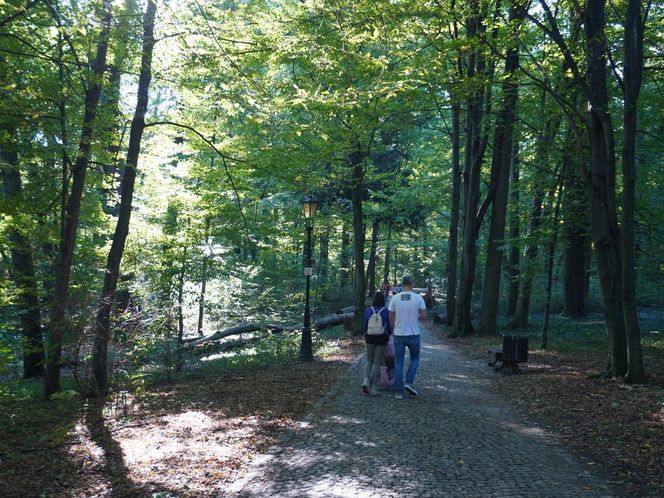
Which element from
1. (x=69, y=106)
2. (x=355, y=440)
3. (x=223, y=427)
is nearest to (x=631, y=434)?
(x=355, y=440)

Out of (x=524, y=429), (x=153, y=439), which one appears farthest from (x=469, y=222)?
(x=153, y=439)

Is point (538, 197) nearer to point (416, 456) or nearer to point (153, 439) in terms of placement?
point (416, 456)

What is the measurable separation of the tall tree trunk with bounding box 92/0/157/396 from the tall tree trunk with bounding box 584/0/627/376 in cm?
744

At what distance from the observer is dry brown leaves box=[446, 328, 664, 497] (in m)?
5.08

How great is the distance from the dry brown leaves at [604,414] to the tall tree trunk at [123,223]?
6.88m

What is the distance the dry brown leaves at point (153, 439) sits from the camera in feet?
16.1

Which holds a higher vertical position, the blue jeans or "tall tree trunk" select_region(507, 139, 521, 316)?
"tall tree trunk" select_region(507, 139, 521, 316)

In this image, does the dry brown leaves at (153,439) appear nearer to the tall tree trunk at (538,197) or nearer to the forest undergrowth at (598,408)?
the forest undergrowth at (598,408)

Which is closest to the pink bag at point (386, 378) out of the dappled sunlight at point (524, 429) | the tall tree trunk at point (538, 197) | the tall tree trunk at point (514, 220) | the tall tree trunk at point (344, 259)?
the dappled sunlight at point (524, 429)

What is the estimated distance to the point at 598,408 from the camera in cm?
739

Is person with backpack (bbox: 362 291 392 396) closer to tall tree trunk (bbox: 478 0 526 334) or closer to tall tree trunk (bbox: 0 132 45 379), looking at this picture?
tall tree trunk (bbox: 0 132 45 379)

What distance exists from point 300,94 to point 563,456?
20.1 ft

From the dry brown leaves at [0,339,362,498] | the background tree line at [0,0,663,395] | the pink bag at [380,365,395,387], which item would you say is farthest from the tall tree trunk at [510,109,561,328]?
the dry brown leaves at [0,339,362,498]

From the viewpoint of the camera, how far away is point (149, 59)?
28.0ft
